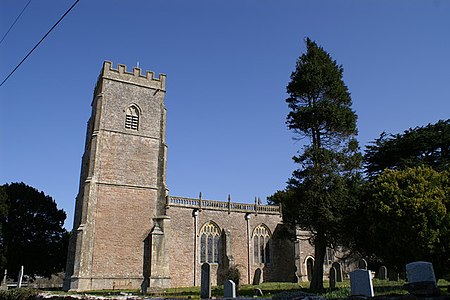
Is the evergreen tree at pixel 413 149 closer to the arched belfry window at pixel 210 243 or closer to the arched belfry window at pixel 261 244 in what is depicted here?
the arched belfry window at pixel 261 244

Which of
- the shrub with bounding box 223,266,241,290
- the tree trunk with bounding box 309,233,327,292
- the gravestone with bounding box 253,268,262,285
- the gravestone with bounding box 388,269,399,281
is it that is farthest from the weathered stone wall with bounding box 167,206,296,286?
the tree trunk with bounding box 309,233,327,292

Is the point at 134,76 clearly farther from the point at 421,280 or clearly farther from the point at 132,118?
the point at 421,280

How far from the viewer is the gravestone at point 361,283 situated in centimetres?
984

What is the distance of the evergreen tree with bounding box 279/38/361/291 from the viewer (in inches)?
772

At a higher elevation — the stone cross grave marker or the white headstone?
the white headstone

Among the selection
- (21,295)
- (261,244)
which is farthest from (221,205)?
(21,295)

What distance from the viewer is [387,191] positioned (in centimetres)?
1925

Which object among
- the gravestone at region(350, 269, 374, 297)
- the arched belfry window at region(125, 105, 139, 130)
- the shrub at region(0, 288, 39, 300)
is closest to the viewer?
the gravestone at region(350, 269, 374, 297)

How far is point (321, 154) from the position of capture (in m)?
20.8

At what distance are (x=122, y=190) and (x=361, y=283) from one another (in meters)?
21.0

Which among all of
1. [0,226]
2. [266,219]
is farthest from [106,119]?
[266,219]

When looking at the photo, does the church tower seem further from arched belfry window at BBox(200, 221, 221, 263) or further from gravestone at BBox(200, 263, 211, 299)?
gravestone at BBox(200, 263, 211, 299)

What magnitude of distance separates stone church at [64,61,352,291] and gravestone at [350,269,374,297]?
17.6m

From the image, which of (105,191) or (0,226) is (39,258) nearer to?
(0,226)
